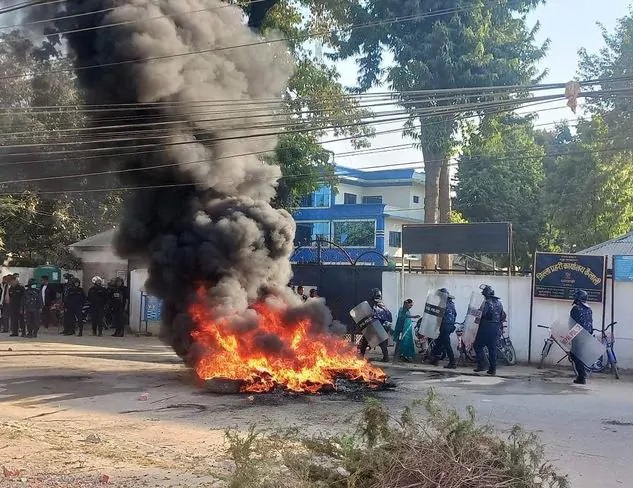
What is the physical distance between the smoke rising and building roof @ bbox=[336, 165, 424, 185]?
24.0m

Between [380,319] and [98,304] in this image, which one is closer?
[380,319]

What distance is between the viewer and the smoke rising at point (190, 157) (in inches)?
448

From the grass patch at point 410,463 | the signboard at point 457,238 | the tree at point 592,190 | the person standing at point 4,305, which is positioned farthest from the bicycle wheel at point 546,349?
the person standing at point 4,305

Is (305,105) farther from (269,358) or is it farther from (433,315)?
(269,358)

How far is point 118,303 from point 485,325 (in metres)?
10.5

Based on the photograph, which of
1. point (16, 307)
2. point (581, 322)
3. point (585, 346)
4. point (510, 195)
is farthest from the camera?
point (510, 195)

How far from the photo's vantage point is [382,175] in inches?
1575

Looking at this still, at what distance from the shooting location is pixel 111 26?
12180mm

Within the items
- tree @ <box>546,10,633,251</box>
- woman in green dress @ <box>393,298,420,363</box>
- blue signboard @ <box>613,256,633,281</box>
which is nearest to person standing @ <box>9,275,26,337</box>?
woman in green dress @ <box>393,298,420,363</box>

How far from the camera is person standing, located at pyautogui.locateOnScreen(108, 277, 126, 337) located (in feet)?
59.4

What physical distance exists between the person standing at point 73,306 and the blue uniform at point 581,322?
12593 mm

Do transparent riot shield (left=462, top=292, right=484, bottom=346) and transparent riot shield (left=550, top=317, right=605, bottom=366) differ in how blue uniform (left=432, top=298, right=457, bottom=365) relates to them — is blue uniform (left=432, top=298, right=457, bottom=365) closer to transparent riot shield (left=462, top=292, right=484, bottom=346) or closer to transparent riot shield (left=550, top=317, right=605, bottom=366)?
transparent riot shield (left=462, top=292, right=484, bottom=346)

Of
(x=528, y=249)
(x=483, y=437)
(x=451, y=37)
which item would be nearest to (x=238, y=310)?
(x=483, y=437)

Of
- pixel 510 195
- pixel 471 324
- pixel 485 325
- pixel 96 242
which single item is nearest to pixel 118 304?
pixel 96 242
